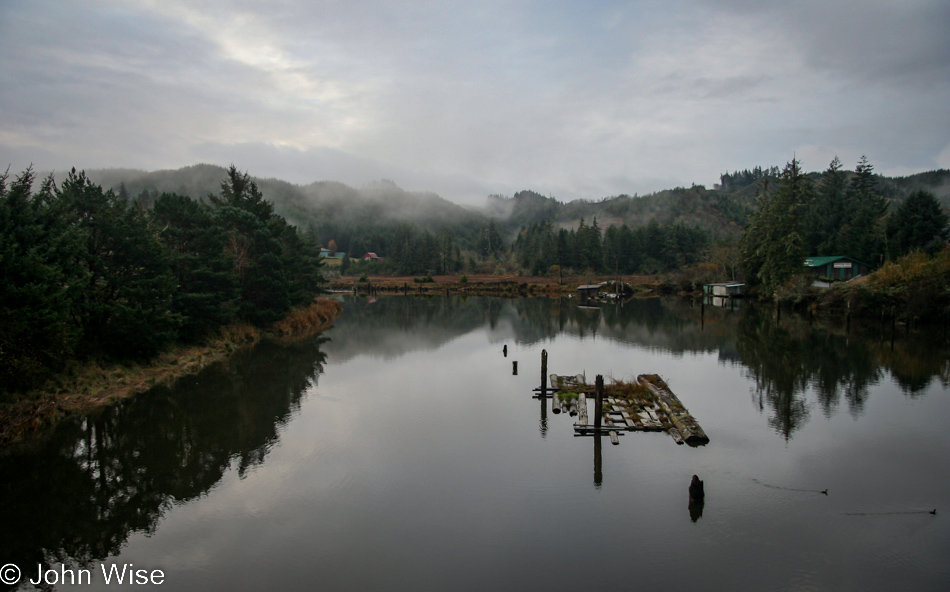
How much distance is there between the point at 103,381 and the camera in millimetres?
22031

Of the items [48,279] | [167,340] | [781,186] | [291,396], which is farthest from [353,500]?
[781,186]

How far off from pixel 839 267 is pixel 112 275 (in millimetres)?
76749

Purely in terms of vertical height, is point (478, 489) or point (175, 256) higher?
point (175, 256)

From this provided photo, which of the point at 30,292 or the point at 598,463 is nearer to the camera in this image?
the point at 598,463

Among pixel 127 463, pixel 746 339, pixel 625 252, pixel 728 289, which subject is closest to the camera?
pixel 127 463

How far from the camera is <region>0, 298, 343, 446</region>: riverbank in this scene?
16.8m

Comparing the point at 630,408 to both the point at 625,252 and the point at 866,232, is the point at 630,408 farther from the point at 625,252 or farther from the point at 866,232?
the point at 625,252

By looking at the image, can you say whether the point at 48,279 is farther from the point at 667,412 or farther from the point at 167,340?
the point at 667,412

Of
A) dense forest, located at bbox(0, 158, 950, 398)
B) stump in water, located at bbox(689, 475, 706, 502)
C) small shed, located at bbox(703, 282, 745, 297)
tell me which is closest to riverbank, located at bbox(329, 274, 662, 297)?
small shed, located at bbox(703, 282, 745, 297)

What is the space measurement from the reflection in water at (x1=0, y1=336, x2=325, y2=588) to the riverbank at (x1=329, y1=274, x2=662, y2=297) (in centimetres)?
7521

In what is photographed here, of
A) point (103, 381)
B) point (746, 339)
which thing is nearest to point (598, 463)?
point (103, 381)

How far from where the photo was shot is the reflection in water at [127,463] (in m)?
11.5

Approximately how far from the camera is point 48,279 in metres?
17.9

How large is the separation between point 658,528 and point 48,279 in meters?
20.3
